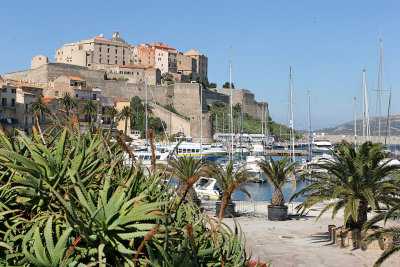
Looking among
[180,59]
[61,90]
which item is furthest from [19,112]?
[180,59]

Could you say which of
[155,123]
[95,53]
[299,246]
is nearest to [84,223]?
[299,246]

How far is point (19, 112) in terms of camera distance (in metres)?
42.6

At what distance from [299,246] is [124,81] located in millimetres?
64742

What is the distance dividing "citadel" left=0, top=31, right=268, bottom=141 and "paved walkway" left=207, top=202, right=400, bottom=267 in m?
34.0

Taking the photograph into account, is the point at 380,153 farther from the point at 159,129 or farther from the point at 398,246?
the point at 159,129

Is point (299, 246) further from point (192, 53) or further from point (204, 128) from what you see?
point (192, 53)

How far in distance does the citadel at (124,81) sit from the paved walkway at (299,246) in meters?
34.0

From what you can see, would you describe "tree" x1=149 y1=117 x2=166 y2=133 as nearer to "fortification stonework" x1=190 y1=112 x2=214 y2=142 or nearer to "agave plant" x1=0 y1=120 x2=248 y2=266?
"fortification stonework" x1=190 y1=112 x2=214 y2=142

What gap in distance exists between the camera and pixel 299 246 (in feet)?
34.3

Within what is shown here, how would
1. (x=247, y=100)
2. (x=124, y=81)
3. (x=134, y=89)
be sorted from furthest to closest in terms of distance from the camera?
(x=247, y=100) < (x=124, y=81) < (x=134, y=89)

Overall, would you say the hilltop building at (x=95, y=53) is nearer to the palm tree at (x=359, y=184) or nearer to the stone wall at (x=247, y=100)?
the stone wall at (x=247, y=100)

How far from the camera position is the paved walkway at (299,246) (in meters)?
9.08

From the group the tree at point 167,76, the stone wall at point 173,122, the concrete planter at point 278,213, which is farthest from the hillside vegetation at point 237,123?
the concrete planter at point 278,213

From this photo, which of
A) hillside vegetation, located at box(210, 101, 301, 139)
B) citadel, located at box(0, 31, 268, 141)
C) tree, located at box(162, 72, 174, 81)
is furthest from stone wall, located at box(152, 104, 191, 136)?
tree, located at box(162, 72, 174, 81)
